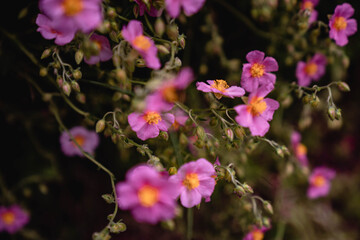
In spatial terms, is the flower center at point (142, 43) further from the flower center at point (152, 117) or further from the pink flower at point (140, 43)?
the flower center at point (152, 117)

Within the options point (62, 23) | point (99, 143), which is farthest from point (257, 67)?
point (99, 143)

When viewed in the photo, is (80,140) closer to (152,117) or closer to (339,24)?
(152,117)

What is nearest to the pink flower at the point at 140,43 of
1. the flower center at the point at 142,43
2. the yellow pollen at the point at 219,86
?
the flower center at the point at 142,43

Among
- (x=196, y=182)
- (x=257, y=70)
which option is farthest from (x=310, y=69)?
(x=196, y=182)

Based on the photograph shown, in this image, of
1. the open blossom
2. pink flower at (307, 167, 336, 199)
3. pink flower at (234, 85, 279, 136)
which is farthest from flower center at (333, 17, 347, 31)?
pink flower at (307, 167, 336, 199)

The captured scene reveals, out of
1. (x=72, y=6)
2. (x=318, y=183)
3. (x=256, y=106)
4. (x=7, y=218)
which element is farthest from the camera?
(x=318, y=183)

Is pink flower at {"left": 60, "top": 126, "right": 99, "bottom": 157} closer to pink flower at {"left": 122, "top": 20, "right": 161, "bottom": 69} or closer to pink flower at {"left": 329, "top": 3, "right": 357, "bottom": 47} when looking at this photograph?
pink flower at {"left": 122, "top": 20, "right": 161, "bottom": 69}
